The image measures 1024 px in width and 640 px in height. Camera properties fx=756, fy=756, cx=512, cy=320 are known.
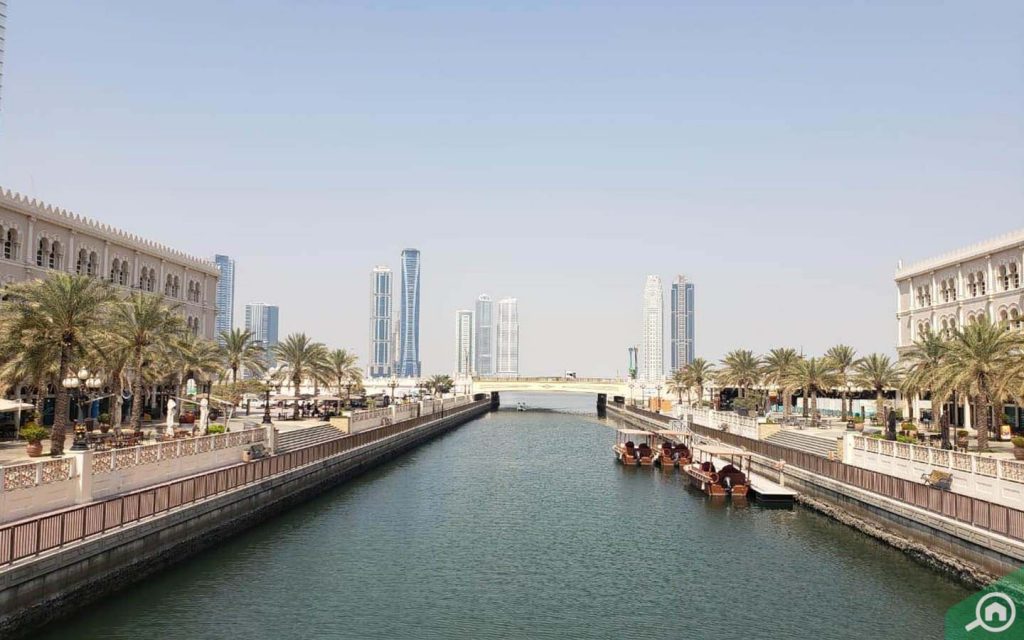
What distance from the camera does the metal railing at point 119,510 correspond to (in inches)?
840

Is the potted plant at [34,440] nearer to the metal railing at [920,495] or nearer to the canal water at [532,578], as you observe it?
the canal water at [532,578]

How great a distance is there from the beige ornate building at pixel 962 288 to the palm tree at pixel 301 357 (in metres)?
59.0

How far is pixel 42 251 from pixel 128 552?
39236mm

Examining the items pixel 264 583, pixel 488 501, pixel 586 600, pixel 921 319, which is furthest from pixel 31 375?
pixel 921 319

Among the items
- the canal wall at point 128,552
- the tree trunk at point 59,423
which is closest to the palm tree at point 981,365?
the canal wall at point 128,552

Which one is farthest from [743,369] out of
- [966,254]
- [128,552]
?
[128,552]

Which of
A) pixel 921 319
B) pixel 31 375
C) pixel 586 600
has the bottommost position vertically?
pixel 586 600

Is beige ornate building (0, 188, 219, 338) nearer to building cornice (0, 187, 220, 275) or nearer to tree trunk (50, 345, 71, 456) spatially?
building cornice (0, 187, 220, 275)

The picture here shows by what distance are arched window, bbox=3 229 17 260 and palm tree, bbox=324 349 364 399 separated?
106ft

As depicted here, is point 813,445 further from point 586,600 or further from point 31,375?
point 31,375

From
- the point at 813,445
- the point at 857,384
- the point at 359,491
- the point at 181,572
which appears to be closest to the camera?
the point at 181,572

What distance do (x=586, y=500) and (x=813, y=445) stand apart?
20.5 metres

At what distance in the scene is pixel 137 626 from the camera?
23.6 m

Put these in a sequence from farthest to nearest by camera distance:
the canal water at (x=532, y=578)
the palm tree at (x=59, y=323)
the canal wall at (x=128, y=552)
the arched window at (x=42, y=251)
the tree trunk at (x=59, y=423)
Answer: the arched window at (x=42, y=251) < the palm tree at (x=59, y=323) < the tree trunk at (x=59, y=423) < the canal water at (x=532, y=578) < the canal wall at (x=128, y=552)
